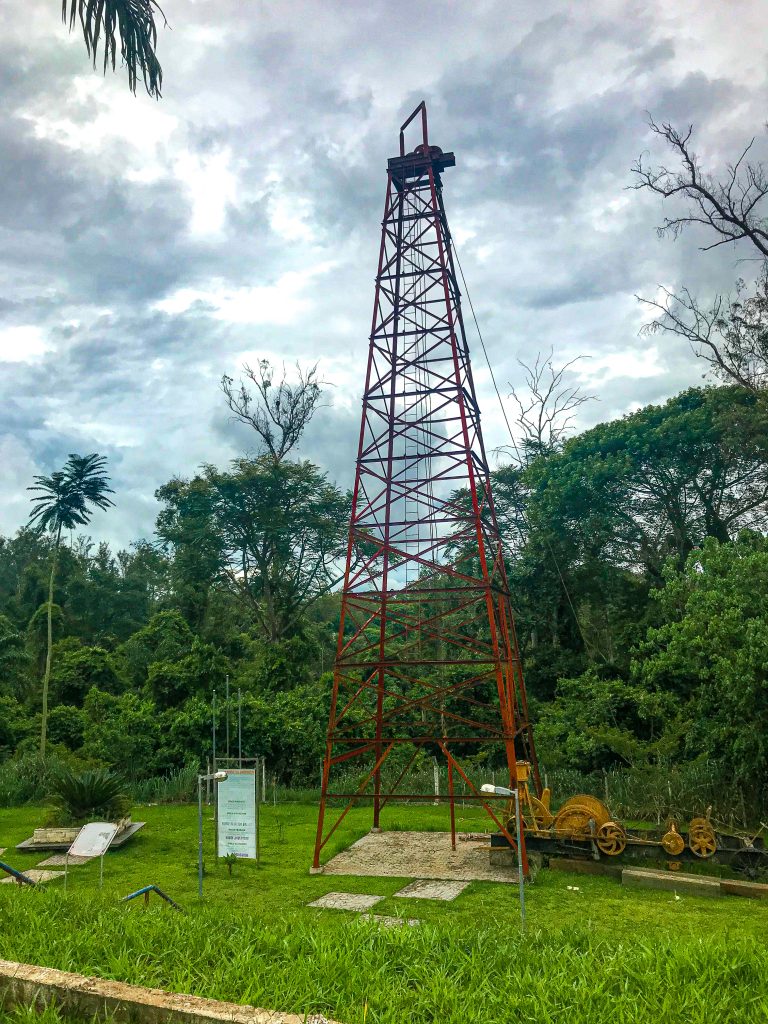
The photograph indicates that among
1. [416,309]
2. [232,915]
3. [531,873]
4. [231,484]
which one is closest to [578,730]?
[531,873]

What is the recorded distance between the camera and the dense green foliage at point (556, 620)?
14.4 meters

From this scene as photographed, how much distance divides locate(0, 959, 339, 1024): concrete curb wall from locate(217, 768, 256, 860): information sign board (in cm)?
632

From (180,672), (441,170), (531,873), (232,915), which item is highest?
(441,170)

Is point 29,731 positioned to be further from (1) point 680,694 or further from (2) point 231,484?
(1) point 680,694

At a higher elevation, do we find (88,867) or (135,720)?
(135,720)

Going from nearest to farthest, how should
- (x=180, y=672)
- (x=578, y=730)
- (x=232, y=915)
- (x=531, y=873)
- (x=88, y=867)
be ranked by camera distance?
(x=232, y=915)
(x=531, y=873)
(x=88, y=867)
(x=578, y=730)
(x=180, y=672)

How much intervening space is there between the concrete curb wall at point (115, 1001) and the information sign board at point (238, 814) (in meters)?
6.32

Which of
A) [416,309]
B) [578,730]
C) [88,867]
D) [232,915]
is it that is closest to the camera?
[232,915]

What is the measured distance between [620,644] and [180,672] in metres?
13.3

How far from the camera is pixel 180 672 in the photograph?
2492 cm

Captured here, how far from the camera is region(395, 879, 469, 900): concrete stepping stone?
975 centimetres

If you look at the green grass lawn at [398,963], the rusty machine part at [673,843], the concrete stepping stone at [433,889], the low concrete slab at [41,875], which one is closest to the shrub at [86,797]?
the low concrete slab at [41,875]

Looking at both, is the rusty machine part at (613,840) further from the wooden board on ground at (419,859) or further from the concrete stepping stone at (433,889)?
the concrete stepping stone at (433,889)

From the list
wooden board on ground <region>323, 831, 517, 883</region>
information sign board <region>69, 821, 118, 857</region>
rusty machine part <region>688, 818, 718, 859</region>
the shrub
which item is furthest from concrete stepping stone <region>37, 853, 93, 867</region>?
rusty machine part <region>688, 818, 718, 859</region>
